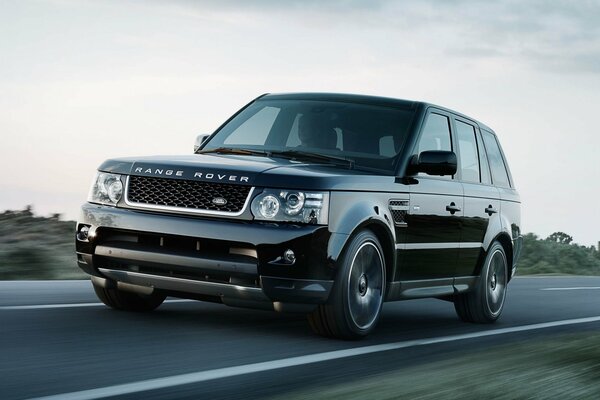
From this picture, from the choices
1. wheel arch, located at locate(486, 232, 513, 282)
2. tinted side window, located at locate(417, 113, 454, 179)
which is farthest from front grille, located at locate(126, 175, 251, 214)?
wheel arch, located at locate(486, 232, 513, 282)

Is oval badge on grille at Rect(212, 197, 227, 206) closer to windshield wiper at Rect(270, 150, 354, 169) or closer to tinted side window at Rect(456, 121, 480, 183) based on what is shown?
windshield wiper at Rect(270, 150, 354, 169)

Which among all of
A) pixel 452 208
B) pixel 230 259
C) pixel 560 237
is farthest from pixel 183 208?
pixel 560 237

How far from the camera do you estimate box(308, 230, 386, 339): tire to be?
7523 mm

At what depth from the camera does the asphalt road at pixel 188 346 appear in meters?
5.59

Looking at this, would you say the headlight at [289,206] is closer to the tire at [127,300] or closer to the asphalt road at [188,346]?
the asphalt road at [188,346]

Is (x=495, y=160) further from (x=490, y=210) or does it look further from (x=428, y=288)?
(x=428, y=288)

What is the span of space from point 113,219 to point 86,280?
12.6ft

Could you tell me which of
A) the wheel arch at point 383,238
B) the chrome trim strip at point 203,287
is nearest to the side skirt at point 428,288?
the wheel arch at point 383,238

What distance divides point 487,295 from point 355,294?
3.00m

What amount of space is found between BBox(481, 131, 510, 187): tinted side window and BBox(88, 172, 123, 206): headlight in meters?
4.36

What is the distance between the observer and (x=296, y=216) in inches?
287

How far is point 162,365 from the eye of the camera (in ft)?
20.3

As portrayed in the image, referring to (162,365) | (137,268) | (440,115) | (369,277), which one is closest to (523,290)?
(440,115)

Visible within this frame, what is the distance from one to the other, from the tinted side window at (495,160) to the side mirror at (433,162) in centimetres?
231
